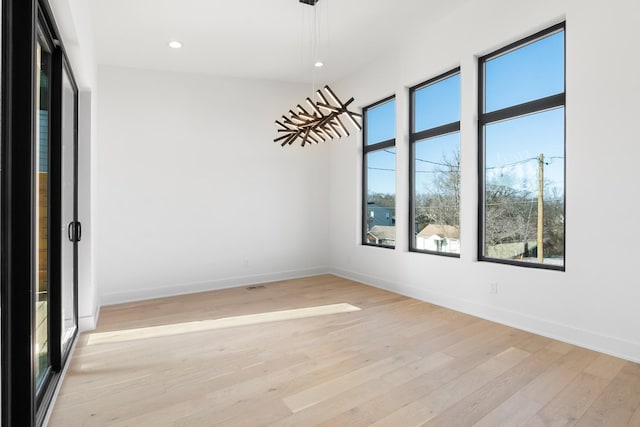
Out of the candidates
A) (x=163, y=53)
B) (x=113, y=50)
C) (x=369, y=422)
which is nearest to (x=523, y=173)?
(x=369, y=422)

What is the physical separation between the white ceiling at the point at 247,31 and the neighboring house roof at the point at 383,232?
7.99 ft

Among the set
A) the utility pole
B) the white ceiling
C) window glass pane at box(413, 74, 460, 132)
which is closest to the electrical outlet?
the utility pole

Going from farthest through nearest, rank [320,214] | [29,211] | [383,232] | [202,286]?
1. [320,214]
2. [383,232]
3. [202,286]
4. [29,211]

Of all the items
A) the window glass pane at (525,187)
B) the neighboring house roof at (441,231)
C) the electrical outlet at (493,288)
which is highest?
the window glass pane at (525,187)

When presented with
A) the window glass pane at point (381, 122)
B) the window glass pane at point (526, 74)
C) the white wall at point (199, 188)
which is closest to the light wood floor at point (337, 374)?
the white wall at point (199, 188)

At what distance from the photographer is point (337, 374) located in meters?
2.62

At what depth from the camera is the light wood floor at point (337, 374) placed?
210 cm

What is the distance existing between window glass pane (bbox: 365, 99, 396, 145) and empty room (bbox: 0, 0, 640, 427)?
5cm

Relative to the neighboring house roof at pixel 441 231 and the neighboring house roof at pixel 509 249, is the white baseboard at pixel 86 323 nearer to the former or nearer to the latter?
the neighboring house roof at pixel 441 231

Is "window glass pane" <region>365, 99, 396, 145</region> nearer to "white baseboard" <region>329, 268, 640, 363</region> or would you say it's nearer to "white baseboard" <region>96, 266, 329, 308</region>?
"white baseboard" <region>329, 268, 640, 363</region>

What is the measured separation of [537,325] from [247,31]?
4.31 meters

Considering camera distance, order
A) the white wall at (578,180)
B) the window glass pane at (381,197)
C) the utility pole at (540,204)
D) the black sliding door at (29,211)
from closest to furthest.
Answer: the black sliding door at (29,211)
the white wall at (578,180)
the utility pole at (540,204)
the window glass pane at (381,197)

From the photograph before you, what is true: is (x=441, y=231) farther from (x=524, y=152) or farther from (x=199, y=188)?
(x=199, y=188)

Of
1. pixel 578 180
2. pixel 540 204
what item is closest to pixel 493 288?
pixel 540 204
